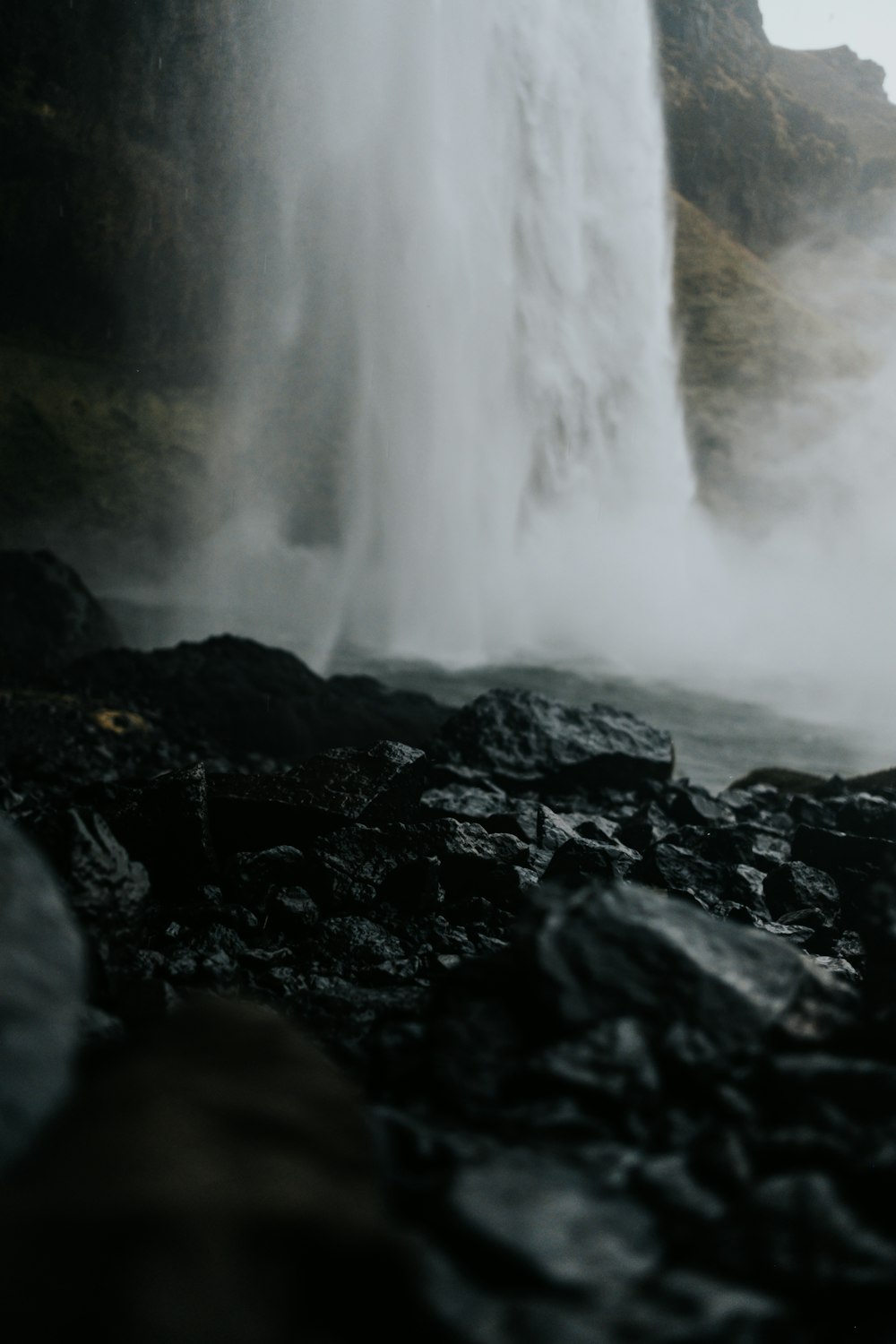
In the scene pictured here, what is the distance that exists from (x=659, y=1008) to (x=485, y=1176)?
1.93ft

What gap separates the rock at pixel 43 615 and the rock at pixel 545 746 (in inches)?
327

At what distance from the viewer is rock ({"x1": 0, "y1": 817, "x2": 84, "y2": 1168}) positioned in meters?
1.43

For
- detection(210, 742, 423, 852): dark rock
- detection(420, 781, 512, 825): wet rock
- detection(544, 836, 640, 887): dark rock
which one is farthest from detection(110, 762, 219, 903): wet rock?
detection(420, 781, 512, 825): wet rock

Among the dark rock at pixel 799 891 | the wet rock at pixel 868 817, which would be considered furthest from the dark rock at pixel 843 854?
the wet rock at pixel 868 817

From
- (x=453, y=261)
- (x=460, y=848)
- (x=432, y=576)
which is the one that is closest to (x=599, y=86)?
(x=453, y=261)

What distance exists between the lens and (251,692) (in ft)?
39.6

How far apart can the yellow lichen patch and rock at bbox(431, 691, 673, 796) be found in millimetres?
3875

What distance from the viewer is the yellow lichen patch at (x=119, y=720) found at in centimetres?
1018

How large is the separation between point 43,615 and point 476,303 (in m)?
11.6

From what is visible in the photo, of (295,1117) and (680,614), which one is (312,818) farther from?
(680,614)

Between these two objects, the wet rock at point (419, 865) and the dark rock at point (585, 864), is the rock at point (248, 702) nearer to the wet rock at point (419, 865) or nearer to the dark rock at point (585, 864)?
the dark rock at point (585, 864)

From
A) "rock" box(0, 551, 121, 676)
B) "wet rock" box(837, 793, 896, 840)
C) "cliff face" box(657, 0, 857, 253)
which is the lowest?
"wet rock" box(837, 793, 896, 840)

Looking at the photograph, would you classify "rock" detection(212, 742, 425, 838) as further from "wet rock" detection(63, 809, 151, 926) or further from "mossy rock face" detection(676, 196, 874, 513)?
"mossy rock face" detection(676, 196, 874, 513)

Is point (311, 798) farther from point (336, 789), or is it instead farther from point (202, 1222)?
point (202, 1222)
